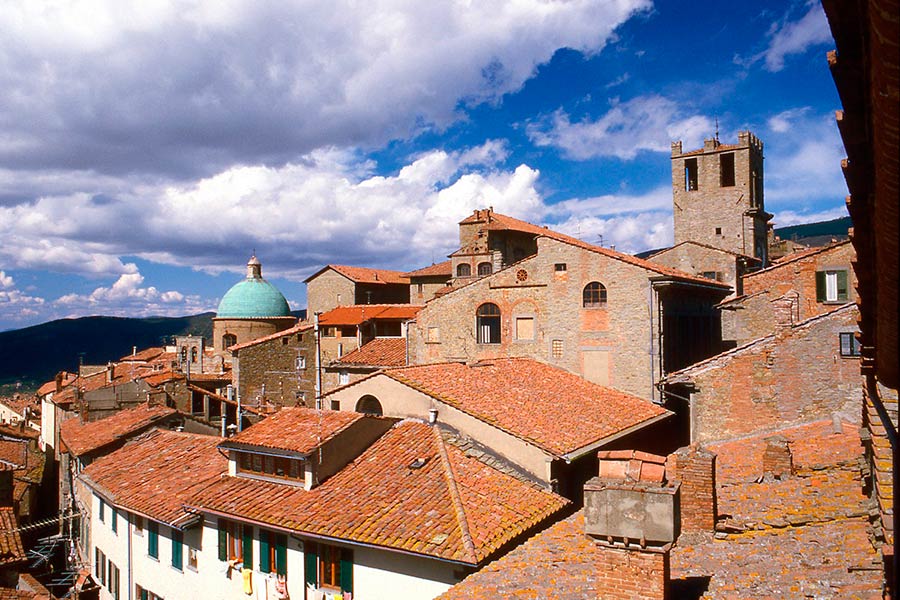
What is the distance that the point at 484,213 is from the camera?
47.7 m

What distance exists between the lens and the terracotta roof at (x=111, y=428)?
27.4 metres

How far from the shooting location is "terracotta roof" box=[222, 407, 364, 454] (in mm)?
18016

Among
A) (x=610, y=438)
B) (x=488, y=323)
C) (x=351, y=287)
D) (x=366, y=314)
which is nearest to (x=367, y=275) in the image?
(x=351, y=287)

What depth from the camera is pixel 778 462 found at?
1410 cm

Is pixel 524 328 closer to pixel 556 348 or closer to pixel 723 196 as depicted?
pixel 556 348

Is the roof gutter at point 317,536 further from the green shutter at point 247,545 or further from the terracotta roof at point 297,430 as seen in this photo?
the terracotta roof at point 297,430

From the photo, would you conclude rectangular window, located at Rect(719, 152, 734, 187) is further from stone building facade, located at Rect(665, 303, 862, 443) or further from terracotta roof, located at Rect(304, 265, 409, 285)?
stone building facade, located at Rect(665, 303, 862, 443)

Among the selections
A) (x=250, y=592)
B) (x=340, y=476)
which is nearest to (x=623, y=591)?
(x=340, y=476)

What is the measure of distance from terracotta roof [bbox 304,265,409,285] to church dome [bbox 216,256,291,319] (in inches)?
125

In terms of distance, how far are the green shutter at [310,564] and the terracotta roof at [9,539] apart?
529 inches

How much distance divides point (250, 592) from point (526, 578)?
8421 mm

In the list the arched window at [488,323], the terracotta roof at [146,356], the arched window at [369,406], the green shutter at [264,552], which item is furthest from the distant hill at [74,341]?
the green shutter at [264,552]

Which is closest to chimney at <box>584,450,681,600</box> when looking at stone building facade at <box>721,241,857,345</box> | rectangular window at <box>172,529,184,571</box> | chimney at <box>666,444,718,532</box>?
chimney at <box>666,444,718,532</box>

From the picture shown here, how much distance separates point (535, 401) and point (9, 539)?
1995 centimetres
